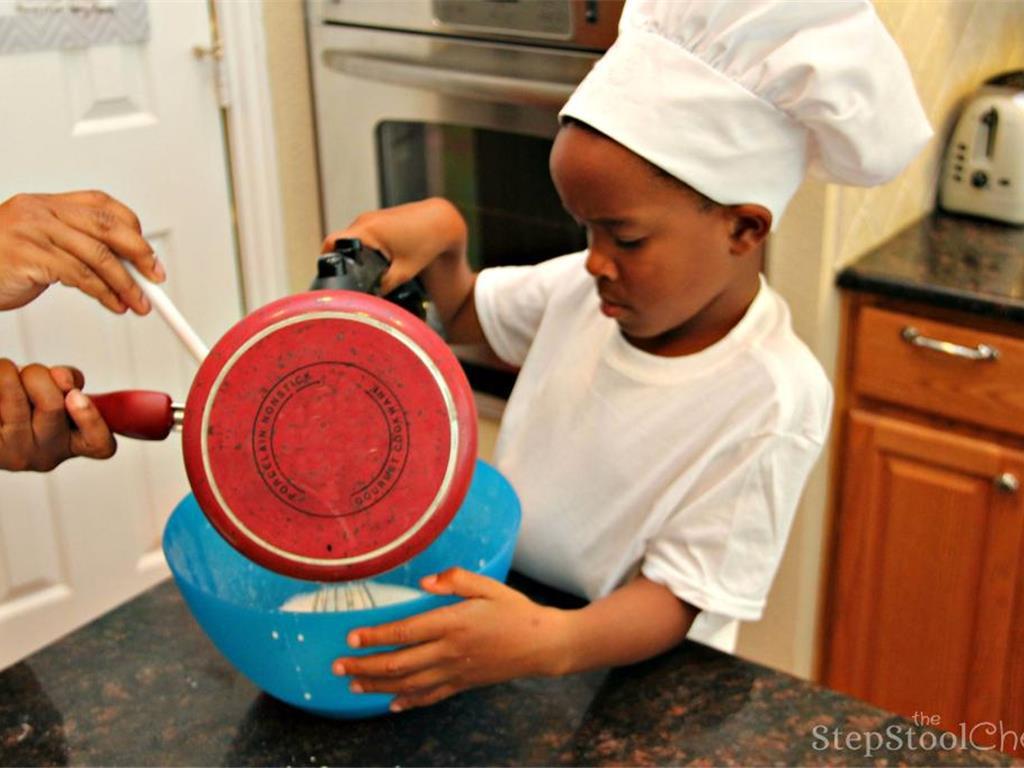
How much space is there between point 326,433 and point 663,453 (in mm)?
400

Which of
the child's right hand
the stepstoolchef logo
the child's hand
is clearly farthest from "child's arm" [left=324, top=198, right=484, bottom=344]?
the stepstoolchef logo

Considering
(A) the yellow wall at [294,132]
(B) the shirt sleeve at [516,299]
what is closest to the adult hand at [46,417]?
(B) the shirt sleeve at [516,299]

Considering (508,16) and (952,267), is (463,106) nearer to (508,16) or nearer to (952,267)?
(508,16)

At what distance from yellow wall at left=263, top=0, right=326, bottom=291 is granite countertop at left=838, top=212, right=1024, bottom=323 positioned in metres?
1.04

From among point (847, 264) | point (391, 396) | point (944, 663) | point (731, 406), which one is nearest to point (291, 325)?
point (391, 396)

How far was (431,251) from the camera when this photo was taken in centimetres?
115

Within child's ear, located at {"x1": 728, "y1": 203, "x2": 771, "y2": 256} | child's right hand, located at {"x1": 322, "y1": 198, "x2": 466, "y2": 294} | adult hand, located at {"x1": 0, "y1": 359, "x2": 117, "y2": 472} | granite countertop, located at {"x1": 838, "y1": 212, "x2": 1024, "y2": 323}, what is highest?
child's ear, located at {"x1": 728, "y1": 203, "x2": 771, "y2": 256}

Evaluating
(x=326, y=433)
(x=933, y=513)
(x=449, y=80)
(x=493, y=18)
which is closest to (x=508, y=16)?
(x=493, y=18)

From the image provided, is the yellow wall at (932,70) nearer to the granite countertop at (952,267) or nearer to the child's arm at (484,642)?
the granite countertop at (952,267)

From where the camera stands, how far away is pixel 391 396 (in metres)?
0.71

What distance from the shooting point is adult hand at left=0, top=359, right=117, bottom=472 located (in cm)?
80

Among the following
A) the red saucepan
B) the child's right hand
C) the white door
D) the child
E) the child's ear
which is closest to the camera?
the red saucepan

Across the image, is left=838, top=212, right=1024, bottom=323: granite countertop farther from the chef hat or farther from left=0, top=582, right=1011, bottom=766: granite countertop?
left=0, top=582, right=1011, bottom=766: granite countertop

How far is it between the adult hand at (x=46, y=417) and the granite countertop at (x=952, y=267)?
1130 millimetres
